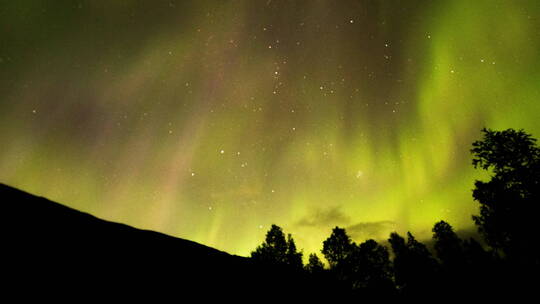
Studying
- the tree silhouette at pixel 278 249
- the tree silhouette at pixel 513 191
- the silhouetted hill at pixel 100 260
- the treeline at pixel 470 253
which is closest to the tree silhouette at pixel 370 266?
the treeline at pixel 470 253

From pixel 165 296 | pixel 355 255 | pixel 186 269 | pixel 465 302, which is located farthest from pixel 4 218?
pixel 355 255

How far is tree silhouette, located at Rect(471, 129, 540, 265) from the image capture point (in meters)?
21.8

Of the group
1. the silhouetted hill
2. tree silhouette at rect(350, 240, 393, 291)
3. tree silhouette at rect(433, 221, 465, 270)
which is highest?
tree silhouette at rect(433, 221, 465, 270)

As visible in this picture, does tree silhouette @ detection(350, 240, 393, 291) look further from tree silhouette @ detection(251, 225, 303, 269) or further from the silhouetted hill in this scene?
the silhouetted hill

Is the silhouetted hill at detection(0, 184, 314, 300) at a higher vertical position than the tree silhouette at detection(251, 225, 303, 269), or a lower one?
lower

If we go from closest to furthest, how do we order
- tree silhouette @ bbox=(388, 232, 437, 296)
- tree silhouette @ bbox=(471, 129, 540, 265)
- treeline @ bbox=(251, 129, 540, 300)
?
treeline @ bbox=(251, 129, 540, 300) → tree silhouette @ bbox=(471, 129, 540, 265) → tree silhouette @ bbox=(388, 232, 437, 296)

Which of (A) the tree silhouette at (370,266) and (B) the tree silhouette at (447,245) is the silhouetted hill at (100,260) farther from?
(B) the tree silhouette at (447,245)

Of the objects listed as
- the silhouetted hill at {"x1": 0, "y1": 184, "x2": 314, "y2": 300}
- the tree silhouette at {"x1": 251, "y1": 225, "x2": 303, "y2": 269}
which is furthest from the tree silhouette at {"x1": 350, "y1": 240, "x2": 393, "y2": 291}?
the silhouetted hill at {"x1": 0, "y1": 184, "x2": 314, "y2": 300}

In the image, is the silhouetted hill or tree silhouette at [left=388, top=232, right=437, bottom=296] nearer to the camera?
the silhouetted hill

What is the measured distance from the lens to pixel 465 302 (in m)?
10.7

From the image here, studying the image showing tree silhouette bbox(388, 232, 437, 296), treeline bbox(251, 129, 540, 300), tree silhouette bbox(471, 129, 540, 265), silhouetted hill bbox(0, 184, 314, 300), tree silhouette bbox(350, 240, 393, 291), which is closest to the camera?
silhouetted hill bbox(0, 184, 314, 300)

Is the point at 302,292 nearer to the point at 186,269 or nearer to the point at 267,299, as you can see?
the point at 267,299

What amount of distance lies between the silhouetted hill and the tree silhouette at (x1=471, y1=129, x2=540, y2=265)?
82.8ft

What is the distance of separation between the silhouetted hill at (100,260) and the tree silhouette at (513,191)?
25227mm
